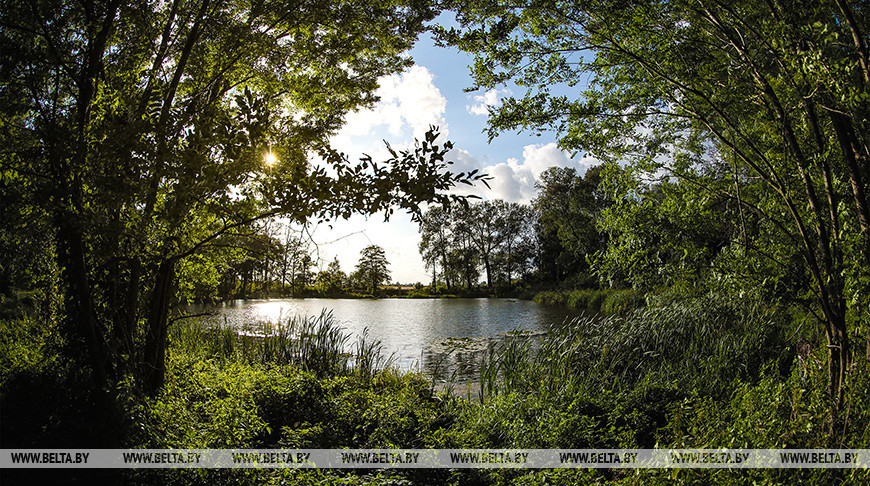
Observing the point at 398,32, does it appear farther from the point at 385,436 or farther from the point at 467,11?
the point at 385,436

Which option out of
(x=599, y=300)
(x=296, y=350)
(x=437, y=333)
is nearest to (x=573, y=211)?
Result: (x=599, y=300)

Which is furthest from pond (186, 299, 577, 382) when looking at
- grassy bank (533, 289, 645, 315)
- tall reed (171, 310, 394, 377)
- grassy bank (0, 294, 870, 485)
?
grassy bank (533, 289, 645, 315)

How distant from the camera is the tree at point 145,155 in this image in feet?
9.18

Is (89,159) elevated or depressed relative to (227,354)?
elevated

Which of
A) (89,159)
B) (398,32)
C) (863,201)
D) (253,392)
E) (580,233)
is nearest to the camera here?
(89,159)

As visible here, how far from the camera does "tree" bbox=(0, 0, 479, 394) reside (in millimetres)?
2797

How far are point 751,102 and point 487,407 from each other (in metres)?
4.33

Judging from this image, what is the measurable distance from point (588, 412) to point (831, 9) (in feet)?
14.8

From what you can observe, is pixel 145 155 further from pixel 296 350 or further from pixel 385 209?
pixel 296 350

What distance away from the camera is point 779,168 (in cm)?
457

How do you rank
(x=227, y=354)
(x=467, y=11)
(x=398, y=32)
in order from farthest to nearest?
1. (x=227, y=354)
2. (x=398, y=32)
3. (x=467, y=11)

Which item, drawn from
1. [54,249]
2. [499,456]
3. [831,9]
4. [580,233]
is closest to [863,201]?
[831,9]

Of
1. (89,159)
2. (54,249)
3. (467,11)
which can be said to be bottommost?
(54,249)

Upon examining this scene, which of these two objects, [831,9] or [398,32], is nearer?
[831,9]
